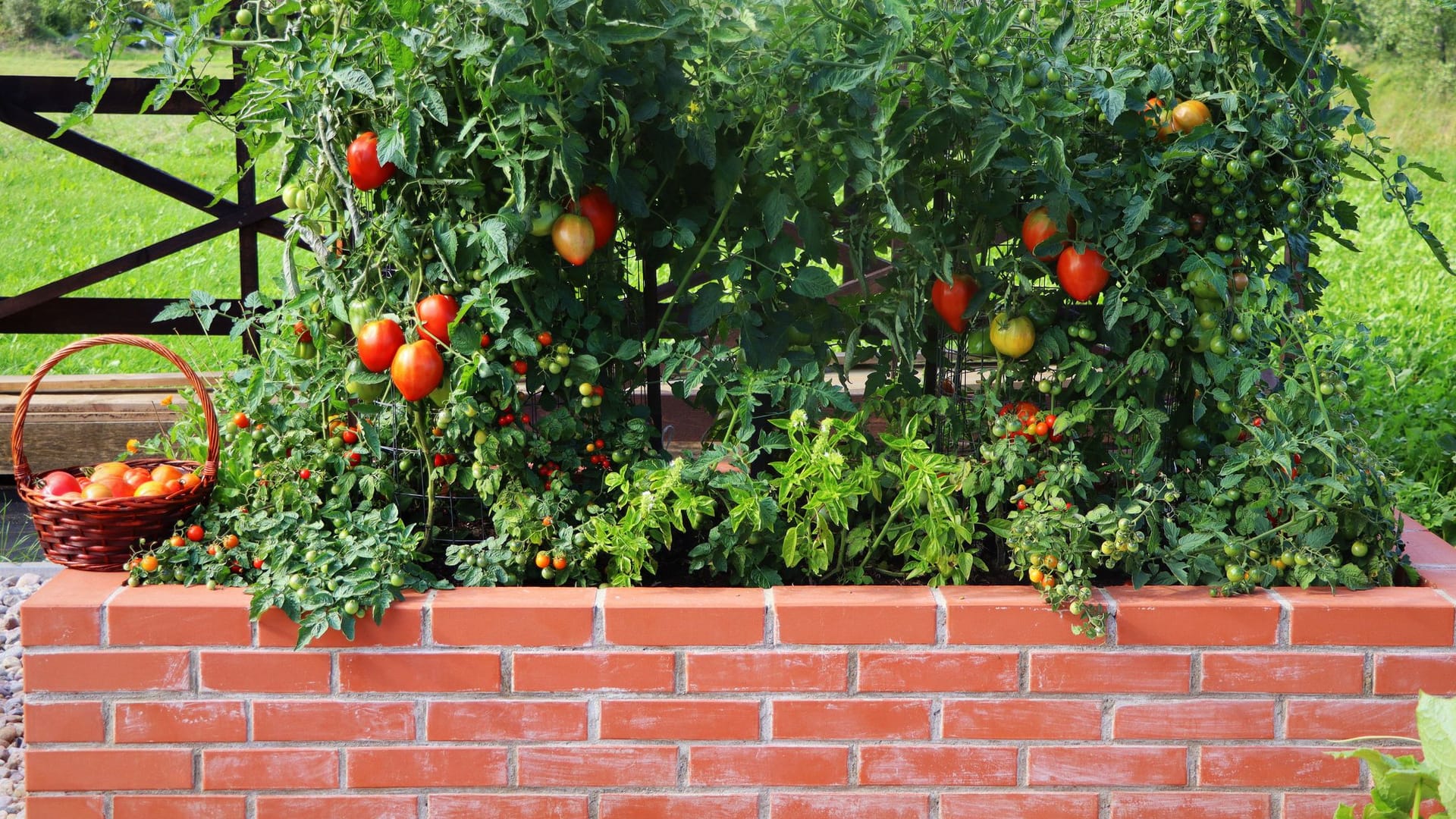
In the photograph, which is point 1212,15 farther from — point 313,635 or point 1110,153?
point 313,635

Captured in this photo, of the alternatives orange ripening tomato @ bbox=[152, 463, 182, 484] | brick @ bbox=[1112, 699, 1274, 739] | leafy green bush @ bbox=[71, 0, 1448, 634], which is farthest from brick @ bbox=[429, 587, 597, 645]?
brick @ bbox=[1112, 699, 1274, 739]

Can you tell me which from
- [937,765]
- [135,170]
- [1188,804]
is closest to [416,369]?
[937,765]

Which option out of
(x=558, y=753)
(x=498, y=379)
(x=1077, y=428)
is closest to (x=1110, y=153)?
(x=1077, y=428)

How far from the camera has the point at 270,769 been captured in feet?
6.37

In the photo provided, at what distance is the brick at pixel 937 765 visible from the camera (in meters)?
1.93

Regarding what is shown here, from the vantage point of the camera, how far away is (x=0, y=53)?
9.85m

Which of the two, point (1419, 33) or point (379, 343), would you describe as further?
point (1419, 33)

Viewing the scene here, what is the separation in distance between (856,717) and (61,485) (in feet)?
4.67

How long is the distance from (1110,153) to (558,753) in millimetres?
Result: 1317

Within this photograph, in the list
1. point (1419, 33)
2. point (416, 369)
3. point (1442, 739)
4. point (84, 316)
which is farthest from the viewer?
point (1419, 33)

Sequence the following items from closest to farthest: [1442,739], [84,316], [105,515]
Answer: [1442,739] → [105,515] → [84,316]

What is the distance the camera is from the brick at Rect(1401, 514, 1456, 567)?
218 cm

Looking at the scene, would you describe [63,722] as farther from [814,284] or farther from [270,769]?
[814,284]

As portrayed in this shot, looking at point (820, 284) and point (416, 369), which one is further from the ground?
point (820, 284)
